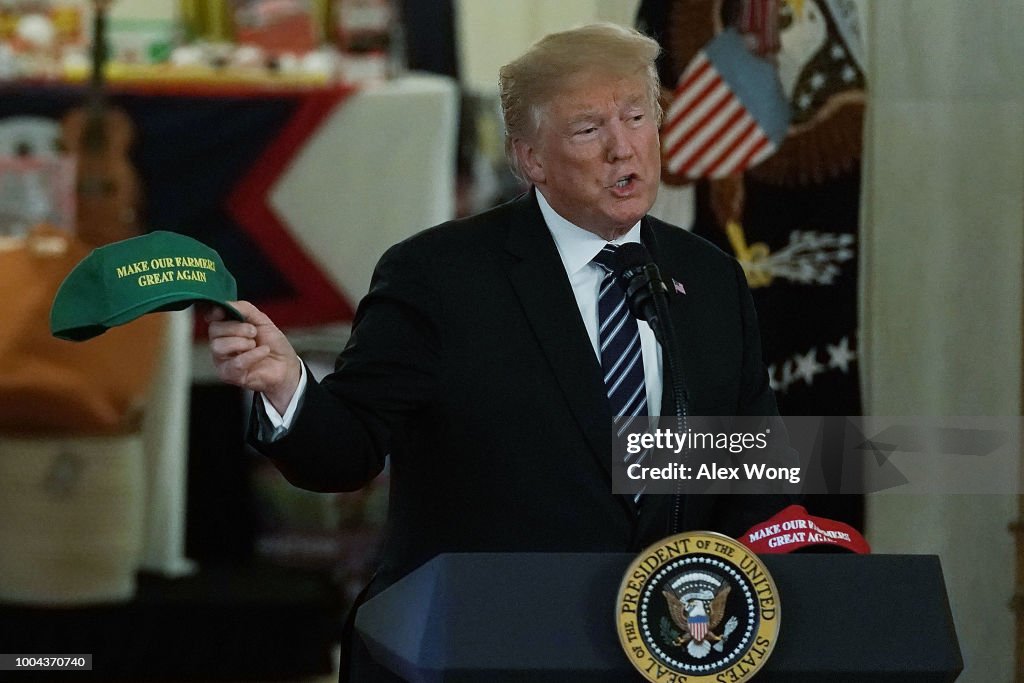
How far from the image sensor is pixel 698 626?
3.54 feet

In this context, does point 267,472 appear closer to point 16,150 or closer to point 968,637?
point 16,150

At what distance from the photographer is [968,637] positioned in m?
2.47

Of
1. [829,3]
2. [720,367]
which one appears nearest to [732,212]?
[829,3]

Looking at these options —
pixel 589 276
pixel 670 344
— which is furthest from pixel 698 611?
pixel 589 276

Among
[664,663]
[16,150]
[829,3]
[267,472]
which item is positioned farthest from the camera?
[267,472]

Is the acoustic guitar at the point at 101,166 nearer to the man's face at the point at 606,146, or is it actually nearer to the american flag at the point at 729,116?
the american flag at the point at 729,116

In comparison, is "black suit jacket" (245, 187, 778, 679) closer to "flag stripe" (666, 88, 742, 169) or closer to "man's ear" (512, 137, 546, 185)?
"man's ear" (512, 137, 546, 185)

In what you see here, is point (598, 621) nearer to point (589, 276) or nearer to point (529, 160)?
point (589, 276)

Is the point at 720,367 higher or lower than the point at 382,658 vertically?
higher

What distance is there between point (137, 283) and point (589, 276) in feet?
1.98

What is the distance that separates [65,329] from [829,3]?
1.55 meters

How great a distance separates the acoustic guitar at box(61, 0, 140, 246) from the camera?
3121 millimetres

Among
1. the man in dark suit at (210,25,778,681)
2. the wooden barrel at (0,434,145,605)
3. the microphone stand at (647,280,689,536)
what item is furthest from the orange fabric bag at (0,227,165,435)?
the microphone stand at (647,280,689,536)

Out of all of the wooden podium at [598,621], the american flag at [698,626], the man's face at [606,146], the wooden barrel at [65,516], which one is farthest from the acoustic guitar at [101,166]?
the american flag at [698,626]
